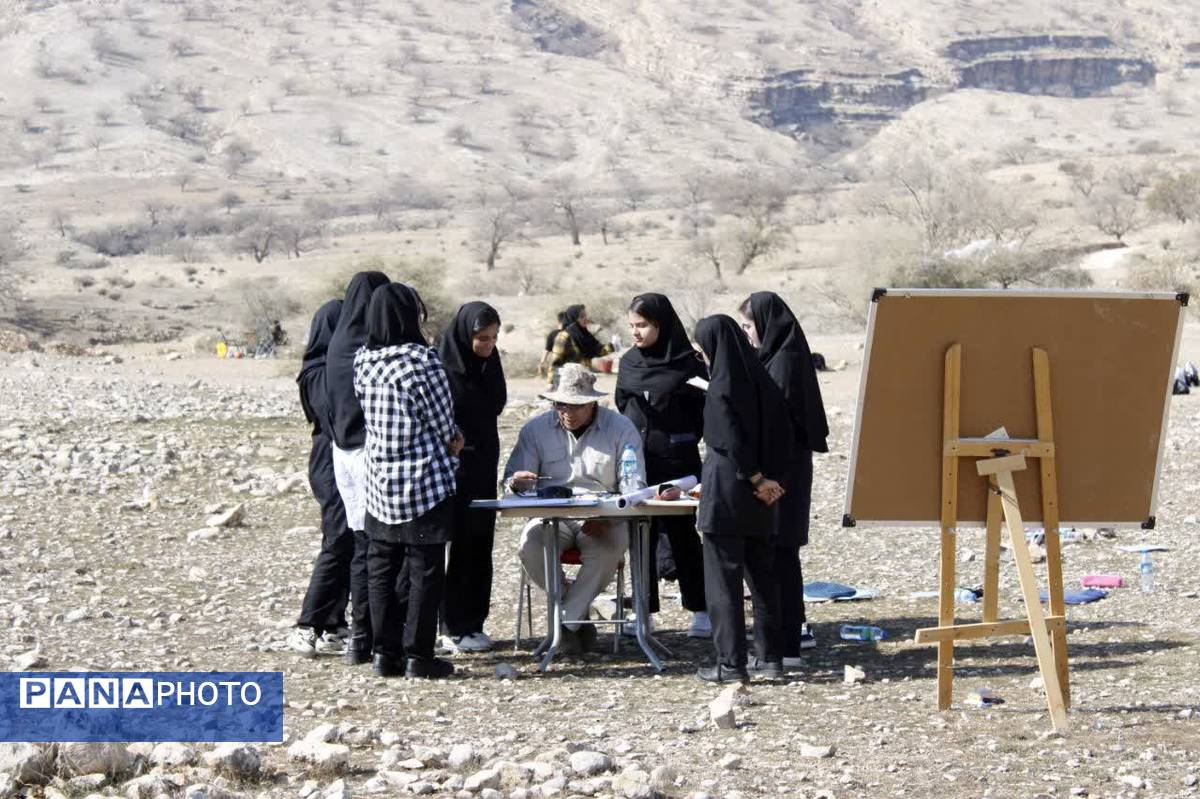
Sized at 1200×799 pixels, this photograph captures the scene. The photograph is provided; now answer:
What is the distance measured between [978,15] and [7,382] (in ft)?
458

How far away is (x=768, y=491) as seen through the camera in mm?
7641

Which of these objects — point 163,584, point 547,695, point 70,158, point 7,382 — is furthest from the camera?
point 70,158

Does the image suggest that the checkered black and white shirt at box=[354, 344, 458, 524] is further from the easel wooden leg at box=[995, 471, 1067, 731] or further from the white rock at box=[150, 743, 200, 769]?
the easel wooden leg at box=[995, 471, 1067, 731]

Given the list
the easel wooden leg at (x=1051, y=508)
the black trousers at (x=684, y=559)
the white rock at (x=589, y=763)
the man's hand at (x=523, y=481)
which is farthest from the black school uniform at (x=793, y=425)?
the white rock at (x=589, y=763)

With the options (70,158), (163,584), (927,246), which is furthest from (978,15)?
(163,584)

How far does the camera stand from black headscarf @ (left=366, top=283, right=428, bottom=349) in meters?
7.57

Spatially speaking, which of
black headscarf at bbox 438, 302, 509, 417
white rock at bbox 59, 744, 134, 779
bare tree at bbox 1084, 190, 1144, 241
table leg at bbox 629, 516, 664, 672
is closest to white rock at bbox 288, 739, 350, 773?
white rock at bbox 59, 744, 134, 779

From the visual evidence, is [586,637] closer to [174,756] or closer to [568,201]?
[174,756]

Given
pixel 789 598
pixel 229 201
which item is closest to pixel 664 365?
pixel 789 598

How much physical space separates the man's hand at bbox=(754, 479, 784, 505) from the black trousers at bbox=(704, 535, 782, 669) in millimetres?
217

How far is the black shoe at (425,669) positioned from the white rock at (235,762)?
7.00 feet

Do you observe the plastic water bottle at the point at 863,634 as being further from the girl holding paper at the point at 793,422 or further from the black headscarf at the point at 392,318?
the black headscarf at the point at 392,318

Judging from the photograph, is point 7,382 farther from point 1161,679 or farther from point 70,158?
point 70,158

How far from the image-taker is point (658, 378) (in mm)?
8742
